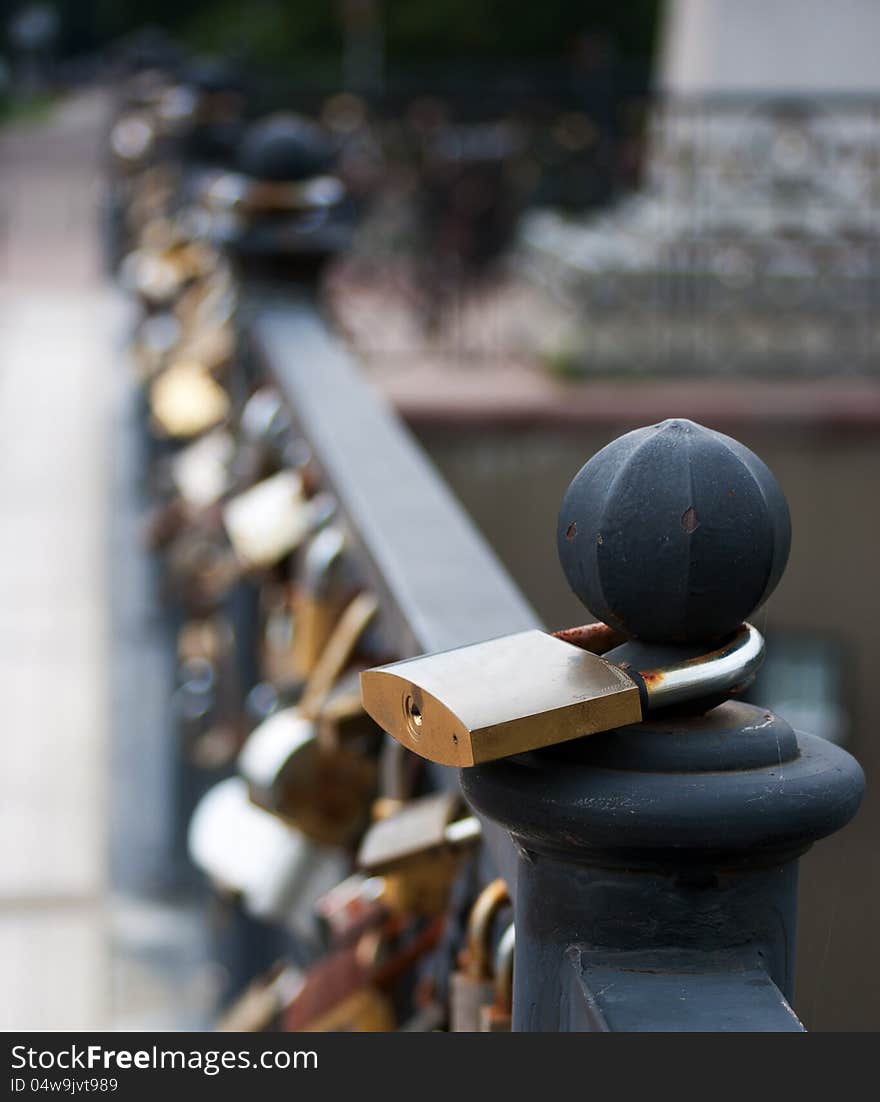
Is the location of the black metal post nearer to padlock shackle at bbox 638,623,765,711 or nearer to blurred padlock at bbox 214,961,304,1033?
padlock shackle at bbox 638,623,765,711

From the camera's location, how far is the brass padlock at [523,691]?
2.42ft

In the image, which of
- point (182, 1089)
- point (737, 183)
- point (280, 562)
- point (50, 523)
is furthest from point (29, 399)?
point (182, 1089)

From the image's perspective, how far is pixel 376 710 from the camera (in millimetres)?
824

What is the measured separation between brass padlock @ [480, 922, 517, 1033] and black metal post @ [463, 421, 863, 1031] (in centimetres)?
19

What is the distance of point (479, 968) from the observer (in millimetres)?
1058

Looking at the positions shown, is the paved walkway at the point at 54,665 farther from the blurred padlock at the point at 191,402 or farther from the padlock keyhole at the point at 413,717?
the padlock keyhole at the point at 413,717

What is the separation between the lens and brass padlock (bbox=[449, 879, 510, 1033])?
3.44 feet

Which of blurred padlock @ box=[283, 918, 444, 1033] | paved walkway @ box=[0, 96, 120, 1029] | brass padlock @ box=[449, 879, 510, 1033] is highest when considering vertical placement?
brass padlock @ box=[449, 879, 510, 1033]

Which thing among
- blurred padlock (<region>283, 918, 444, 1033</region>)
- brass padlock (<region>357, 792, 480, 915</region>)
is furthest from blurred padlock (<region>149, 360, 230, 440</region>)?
brass padlock (<region>357, 792, 480, 915</region>)

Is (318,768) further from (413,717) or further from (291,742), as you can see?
(413,717)

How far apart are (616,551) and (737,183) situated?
820 cm

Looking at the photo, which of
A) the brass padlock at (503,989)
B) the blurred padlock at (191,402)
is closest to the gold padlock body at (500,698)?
the brass padlock at (503,989)

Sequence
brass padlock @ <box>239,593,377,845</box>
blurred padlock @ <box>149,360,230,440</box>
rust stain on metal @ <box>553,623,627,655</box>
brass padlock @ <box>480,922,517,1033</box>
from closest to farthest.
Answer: rust stain on metal @ <box>553,623,627,655</box> < brass padlock @ <box>480,922,517,1033</box> < brass padlock @ <box>239,593,377,845</box> < blurred padlock @ <box>149,360,230,440</box>

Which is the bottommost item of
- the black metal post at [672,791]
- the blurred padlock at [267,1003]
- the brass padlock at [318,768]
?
the blurred padlock at [267,1003]
